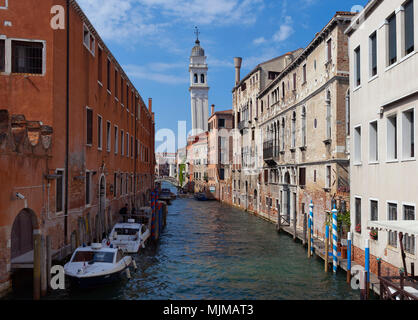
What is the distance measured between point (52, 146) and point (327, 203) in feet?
35.7

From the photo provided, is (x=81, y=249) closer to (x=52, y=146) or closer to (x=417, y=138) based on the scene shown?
(x=52, y=146)

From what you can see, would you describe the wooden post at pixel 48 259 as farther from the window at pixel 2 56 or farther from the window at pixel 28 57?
the window at pixel 2 56

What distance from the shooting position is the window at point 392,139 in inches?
414

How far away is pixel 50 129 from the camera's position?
12.3 m

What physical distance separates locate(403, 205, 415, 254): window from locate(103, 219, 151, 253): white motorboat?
1045cm

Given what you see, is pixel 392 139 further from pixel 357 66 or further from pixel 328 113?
pixel 328 113

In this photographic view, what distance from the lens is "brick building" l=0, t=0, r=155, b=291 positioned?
33.3ft

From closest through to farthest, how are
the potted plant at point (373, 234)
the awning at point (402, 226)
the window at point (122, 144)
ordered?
the awning at point (402, 226) → the potted plant at point (373, 234) → the window at point (122, 144)

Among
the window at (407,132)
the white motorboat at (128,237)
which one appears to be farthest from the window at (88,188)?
the window at (407,132)

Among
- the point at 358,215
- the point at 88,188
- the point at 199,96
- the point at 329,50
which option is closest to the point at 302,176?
the point at 329,50

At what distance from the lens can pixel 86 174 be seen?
15977 mm

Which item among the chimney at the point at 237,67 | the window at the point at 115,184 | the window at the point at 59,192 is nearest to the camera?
the window at the point at 59,192

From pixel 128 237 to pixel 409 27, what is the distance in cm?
1281

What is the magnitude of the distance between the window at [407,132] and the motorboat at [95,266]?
8.56m
